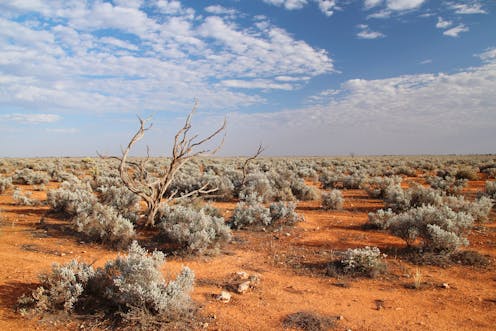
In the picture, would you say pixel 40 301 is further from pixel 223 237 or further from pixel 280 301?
pixel 223 237

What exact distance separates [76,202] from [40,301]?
22.0 ft

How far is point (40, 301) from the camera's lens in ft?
15.4

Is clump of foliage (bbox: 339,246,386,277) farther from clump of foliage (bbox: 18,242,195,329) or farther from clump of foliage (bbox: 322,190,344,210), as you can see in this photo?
clump of foliage (bbox: 322,190,344,210)

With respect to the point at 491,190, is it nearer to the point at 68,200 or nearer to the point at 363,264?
the point at 363,264

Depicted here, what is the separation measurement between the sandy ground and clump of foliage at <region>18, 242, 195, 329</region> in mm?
314

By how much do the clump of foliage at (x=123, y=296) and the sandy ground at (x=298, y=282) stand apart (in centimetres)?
31

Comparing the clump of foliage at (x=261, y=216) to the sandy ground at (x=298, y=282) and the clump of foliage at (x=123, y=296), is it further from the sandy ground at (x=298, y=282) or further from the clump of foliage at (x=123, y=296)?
the clump of foliage at (x=123, y=296)

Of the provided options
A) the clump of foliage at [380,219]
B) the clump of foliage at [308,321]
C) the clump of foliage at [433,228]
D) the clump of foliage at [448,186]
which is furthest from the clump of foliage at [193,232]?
Answer: the clump of foliage at [448,186]

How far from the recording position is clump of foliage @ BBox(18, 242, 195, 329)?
4.70m

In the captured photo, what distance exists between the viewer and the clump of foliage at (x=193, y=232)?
7961 mm

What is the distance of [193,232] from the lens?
8281mm

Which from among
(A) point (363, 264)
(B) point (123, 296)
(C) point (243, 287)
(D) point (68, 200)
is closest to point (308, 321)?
(C) point (243, 287)

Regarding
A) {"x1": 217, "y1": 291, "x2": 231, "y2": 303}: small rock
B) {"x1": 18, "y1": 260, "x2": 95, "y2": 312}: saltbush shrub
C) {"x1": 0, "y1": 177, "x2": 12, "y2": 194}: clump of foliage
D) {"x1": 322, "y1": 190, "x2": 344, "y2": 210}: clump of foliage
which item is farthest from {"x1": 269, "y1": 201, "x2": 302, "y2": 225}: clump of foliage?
{"x1": 0, "y1": 177, "x2": 12, "y2": 194}: clump of foliage

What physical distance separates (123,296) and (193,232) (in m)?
3.53
